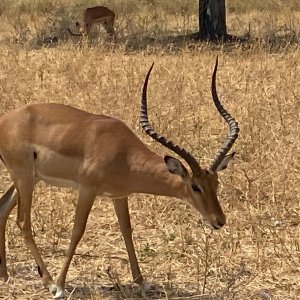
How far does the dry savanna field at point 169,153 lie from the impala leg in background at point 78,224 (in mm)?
137

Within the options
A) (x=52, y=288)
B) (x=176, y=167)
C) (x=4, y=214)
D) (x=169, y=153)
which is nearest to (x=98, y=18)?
(x=169, y=153)

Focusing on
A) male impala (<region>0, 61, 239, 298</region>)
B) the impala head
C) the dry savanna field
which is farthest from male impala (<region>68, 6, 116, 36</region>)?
the impala head

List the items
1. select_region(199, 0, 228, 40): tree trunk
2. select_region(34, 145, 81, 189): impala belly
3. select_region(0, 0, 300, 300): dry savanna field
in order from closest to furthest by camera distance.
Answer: select_region(34, 145, 81, 189): impala belly, select_region(0, 0, 300, 300): dry savanna field, select_region(199, 0, 228, 40): tree trunk

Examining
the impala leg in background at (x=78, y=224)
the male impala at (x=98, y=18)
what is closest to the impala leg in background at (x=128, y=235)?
the impala leg in background at (x=78, y=224)

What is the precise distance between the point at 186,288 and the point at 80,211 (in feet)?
2.76

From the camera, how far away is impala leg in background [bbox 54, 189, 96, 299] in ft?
14.7

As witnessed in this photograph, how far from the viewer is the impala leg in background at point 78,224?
4.48 meters

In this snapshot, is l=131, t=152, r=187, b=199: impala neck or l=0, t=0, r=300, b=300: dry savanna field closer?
l=131, t=152, r=187, b=199: impala neck

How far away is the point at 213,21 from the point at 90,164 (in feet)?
37.7

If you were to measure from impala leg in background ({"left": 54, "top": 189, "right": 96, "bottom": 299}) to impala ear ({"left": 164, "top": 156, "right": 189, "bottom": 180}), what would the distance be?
51 cm

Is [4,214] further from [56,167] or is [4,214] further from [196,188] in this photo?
[196,188]

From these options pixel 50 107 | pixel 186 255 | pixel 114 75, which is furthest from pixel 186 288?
pixel 114 75

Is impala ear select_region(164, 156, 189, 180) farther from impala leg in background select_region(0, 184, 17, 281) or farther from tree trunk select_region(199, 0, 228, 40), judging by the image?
tree trunk select_region(199, 0, 228, 40)

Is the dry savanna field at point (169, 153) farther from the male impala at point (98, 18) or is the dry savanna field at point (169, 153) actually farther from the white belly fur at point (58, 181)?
the male impala at point (98, 18)
